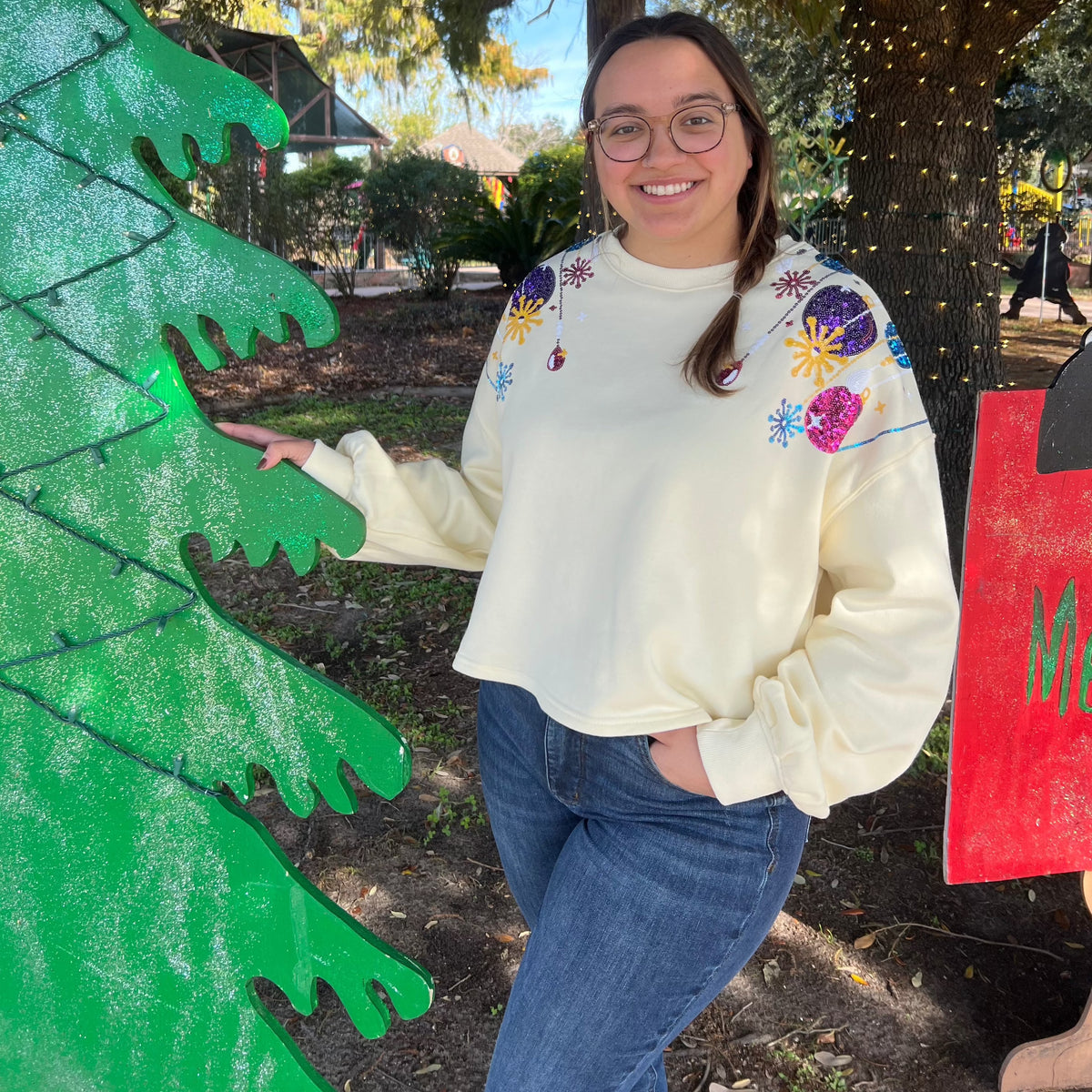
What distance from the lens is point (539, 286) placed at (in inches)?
66.4

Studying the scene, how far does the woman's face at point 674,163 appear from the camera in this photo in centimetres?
144

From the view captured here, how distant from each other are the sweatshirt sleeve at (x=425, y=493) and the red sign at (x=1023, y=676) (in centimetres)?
97

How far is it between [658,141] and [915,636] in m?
0.75

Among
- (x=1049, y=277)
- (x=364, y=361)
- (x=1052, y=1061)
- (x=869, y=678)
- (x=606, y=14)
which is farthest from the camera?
(x=1049, y=277)

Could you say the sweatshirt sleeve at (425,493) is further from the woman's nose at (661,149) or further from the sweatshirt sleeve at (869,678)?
the sweatshirt sleeve at (869,678)

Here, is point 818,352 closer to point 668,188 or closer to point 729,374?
point 729,374

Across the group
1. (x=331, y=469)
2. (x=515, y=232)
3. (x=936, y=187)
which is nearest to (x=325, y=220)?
(x=515, y=232)

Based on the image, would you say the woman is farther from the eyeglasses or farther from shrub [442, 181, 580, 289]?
shrub [442, 181, 580, 289]

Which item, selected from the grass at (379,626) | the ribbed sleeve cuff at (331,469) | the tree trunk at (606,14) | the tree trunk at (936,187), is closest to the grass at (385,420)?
the grass at (379,626)

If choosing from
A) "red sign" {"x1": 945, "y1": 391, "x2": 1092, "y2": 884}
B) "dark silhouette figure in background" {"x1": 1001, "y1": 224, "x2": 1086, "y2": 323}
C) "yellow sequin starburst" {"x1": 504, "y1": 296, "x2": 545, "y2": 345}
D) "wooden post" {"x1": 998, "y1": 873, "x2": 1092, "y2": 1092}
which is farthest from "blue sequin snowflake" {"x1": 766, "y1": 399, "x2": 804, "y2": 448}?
"dark silhouette figure in background" {"x1": 1001, "y1": 224, "x2": 1086, "y2": 323}

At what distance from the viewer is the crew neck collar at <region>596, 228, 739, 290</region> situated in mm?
1494

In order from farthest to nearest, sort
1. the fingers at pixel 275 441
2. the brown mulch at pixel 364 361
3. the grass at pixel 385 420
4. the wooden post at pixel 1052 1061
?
1. the brown mulch at pixel 364 361
2. the grass at pixel 385 420
3. the wooden post at pixel 1052 1061
4. the fingers at pixel 275 441

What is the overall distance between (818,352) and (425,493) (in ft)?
2.16

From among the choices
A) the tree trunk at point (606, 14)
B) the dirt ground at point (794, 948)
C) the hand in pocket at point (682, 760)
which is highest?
the tree trunk at point (606, 14)
